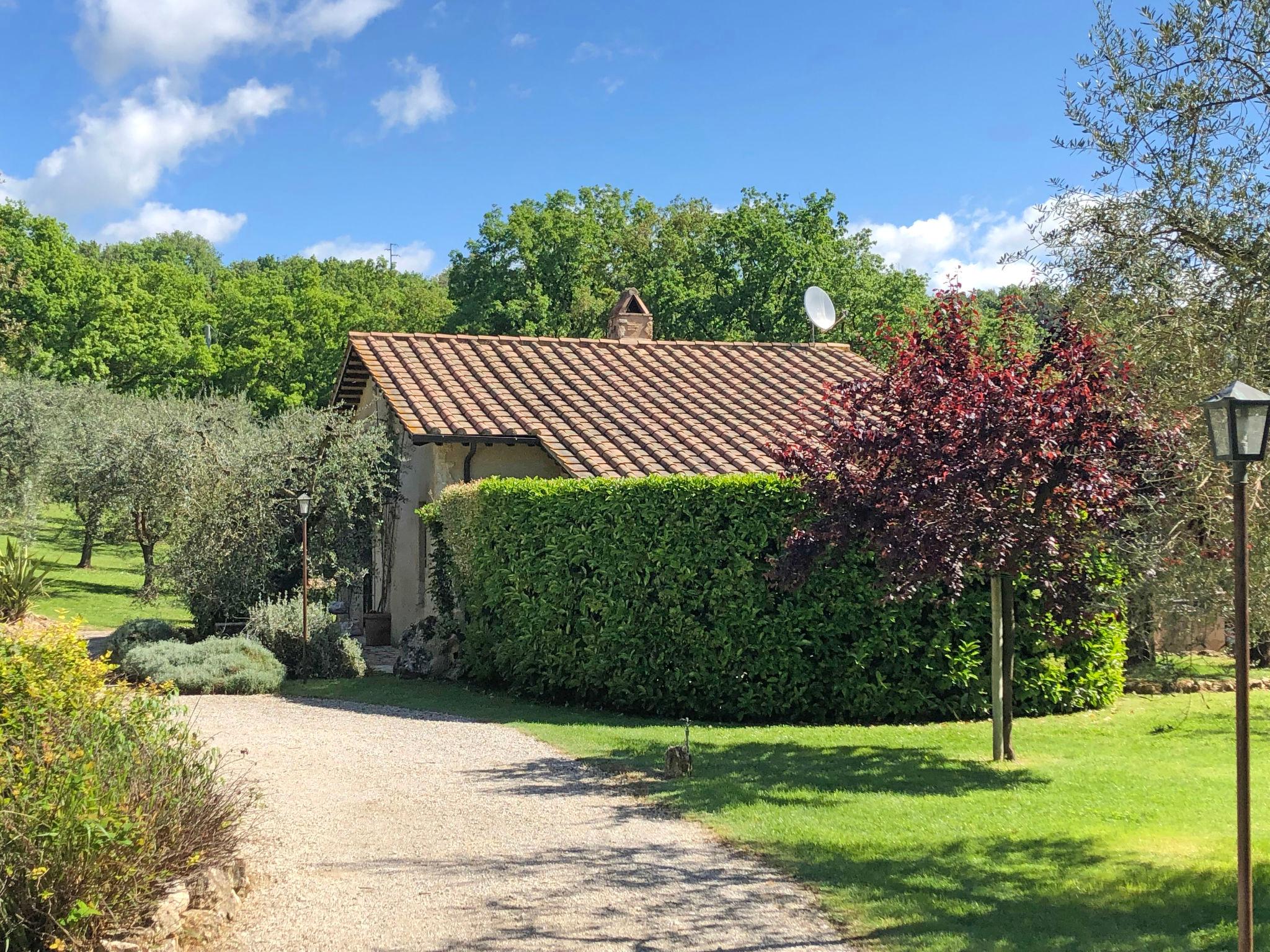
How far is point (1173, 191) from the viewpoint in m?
7.56

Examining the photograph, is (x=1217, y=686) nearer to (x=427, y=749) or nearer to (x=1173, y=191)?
(x=1173, y=191)

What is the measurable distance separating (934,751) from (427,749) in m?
5.15

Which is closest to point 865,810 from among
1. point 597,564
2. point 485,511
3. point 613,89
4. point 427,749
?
point 427,749

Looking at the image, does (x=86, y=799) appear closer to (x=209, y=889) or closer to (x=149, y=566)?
(x=209, y=889)

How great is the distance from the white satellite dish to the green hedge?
11.5 metres

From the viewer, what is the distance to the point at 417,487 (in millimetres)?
19703

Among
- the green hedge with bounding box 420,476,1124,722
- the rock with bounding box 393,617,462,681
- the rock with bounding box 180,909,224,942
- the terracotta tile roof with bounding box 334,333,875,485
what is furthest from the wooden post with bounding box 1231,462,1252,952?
the rock with bounding box 393,617,462,681

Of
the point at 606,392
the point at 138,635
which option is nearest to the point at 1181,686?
the point at 606,392

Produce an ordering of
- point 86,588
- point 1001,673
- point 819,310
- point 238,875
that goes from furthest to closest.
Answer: point 86,588
point 819,310
point 1001,673
point 238,875

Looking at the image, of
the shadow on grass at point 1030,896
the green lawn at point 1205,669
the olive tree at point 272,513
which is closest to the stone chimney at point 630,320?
the olive tree at point 272,513

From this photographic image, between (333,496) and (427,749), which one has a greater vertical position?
→ (333,496)

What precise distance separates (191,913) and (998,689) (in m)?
7.48

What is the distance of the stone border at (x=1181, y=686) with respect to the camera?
14.7 meters

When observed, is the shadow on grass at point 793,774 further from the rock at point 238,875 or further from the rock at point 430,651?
the rock at point 430,651
